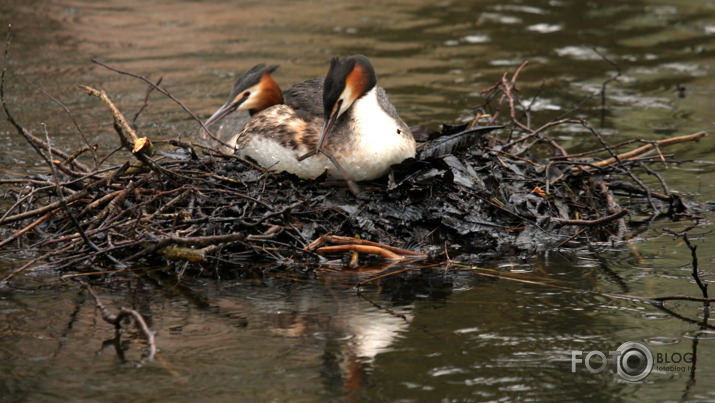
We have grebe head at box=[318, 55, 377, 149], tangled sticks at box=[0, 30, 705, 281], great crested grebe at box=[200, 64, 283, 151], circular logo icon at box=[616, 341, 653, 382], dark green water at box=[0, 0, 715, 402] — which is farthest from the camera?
great crested grebe at box=[200, 64, 283, 151]

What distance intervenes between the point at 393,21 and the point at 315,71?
2804 millimetres

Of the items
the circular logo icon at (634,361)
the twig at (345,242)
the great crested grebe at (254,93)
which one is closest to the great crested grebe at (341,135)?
the twig at (345,242)

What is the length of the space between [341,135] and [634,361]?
7.62 feet

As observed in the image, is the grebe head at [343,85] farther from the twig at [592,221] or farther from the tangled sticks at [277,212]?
the twig at [592,221]

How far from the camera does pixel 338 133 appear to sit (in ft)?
19.3

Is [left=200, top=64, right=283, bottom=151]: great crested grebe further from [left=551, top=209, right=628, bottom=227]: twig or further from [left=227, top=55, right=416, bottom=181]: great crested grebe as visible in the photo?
[left=551, top=209, right=628, bottom=227]: twig

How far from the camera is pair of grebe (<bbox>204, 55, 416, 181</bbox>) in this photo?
583 centimetres

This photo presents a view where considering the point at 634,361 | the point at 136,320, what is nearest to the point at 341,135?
the point at 136,320

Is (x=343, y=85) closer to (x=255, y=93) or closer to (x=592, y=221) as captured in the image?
(x=255, y=93)

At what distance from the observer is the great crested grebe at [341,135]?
19.1 ft

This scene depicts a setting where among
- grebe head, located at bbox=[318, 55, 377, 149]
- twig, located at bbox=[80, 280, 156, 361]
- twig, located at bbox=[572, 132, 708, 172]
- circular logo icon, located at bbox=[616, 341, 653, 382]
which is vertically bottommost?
circular logo icon, located at bbox=[616, 341, 653, 382]

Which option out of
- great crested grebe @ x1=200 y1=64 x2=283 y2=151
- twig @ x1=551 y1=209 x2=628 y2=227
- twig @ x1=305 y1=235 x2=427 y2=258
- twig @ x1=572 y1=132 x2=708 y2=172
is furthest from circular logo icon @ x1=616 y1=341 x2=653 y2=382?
great crested grebe @ x1=200 y1=64 x2=283 y2=151

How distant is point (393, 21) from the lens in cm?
1341

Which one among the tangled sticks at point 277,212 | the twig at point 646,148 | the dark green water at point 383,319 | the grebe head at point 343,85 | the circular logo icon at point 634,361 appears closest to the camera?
the dark green water at point 383,319
